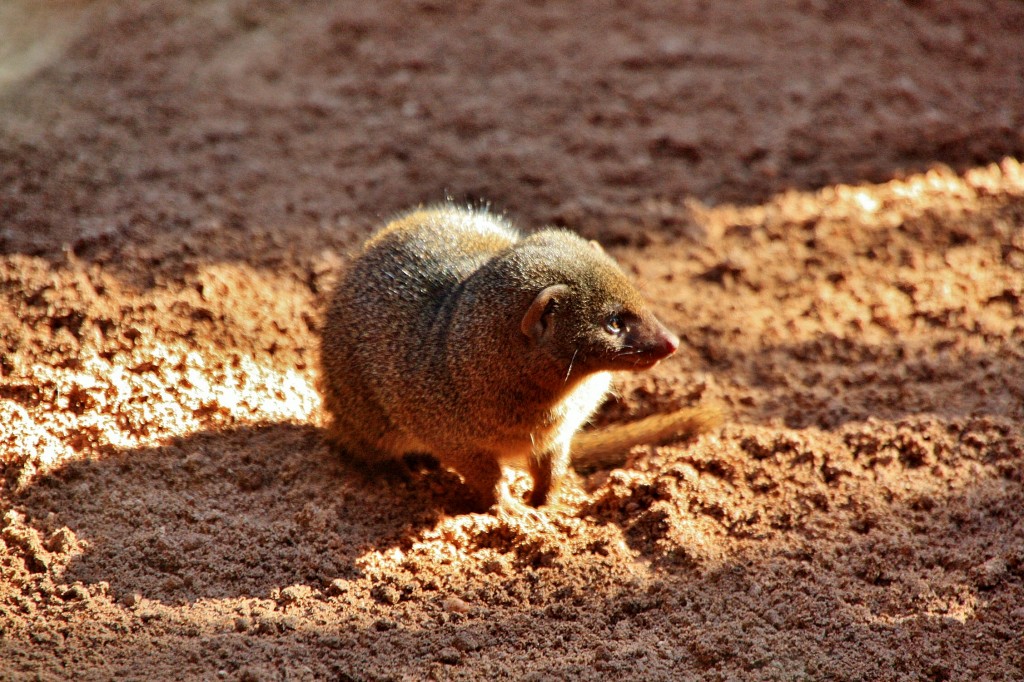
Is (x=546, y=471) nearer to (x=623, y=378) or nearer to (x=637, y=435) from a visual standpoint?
(x=637, y=435)

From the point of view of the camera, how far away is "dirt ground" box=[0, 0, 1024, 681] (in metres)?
3.01

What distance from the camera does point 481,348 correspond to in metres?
3.50

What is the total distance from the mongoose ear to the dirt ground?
74 centimetres

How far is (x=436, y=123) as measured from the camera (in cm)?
570

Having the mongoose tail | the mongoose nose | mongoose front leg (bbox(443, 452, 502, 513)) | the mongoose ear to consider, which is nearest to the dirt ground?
the mongoose tail

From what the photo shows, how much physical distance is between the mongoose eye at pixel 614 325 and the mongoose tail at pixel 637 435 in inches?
26.2

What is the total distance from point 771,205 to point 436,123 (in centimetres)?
207

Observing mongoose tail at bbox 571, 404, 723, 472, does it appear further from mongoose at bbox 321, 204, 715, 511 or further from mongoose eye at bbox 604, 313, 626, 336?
mongoose eye at bbox 604, 313, 626, 336

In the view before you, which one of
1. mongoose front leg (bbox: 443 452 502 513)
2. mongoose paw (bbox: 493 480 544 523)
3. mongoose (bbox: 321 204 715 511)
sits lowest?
mongoose paw (bbox: 493 480 544 523)

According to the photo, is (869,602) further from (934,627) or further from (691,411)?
(691,411)

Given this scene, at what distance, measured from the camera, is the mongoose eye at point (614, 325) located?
3387mm

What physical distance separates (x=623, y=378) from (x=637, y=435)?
0.47 metres

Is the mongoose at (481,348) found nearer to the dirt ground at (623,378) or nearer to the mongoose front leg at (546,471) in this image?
the mongoose front leg at (546,471)

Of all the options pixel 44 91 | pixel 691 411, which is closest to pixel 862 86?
pixel 691 411
